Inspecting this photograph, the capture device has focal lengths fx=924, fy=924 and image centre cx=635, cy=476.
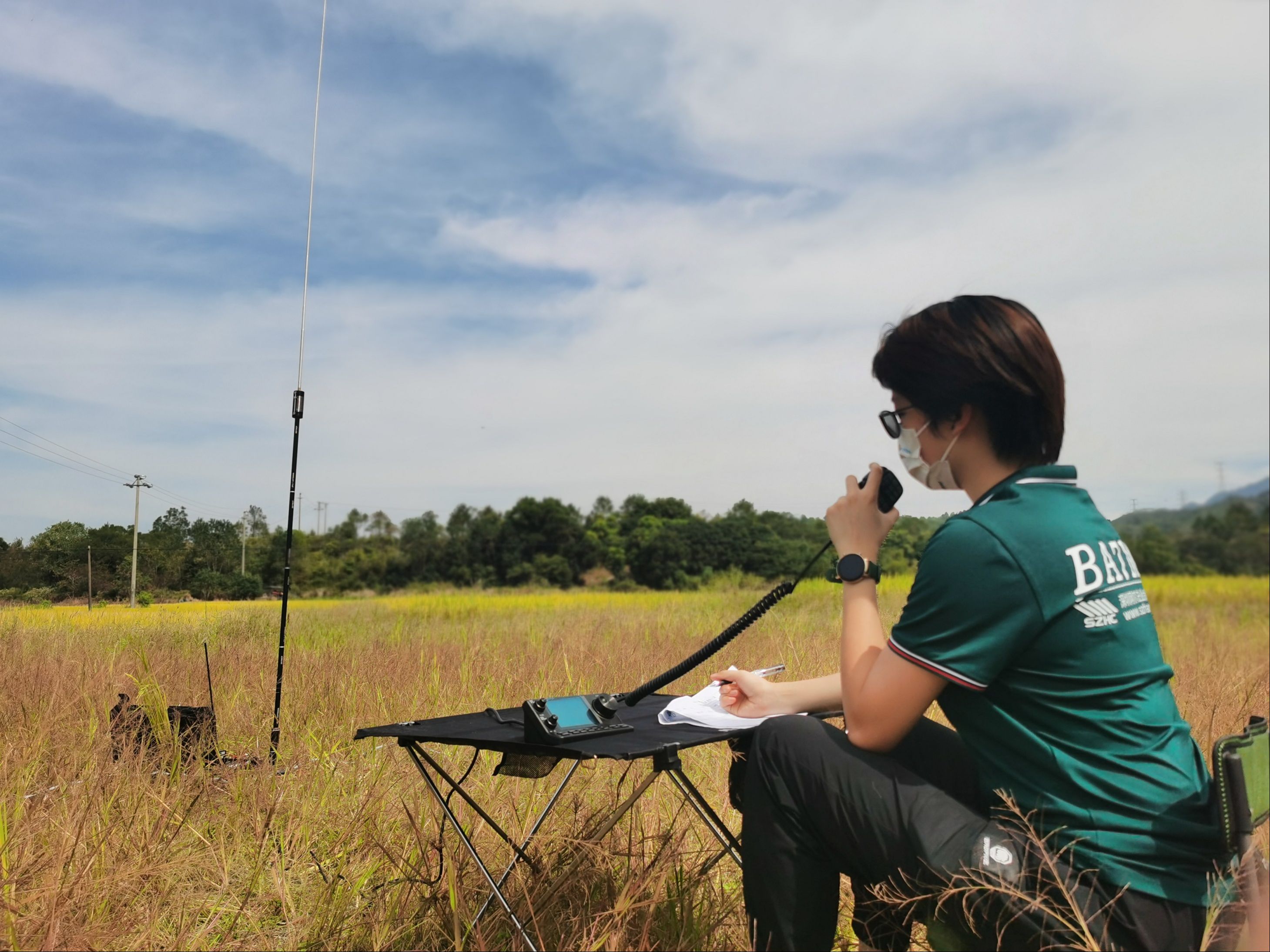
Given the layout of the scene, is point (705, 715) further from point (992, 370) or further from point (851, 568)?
point (992, 370)

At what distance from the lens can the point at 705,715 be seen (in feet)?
7.15

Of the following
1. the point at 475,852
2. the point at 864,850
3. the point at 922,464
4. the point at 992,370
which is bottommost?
the point at 475,852

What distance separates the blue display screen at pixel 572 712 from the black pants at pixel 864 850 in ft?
1.36

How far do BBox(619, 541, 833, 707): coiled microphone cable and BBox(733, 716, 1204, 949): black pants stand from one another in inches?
23.5

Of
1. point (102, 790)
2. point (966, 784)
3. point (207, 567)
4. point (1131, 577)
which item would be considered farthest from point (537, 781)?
point (207, 567)

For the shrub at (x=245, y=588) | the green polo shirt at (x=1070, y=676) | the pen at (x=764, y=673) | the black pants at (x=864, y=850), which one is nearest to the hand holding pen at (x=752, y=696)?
the pen at (x=764, y=673)

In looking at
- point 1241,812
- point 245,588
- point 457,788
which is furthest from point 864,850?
point 245,588

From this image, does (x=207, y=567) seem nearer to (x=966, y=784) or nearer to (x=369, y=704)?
(x=369, y=704)

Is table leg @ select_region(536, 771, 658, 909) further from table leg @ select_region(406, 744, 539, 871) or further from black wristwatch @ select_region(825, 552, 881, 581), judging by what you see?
black wristwatch @ select_region(825, 552, 881, 581)

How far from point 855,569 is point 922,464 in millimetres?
273

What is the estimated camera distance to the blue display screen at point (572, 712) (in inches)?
80.0

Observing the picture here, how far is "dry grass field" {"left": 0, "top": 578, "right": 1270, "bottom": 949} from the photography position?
2.42 metres

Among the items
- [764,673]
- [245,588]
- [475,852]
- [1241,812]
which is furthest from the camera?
[245,588]

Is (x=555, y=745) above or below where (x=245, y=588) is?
below
